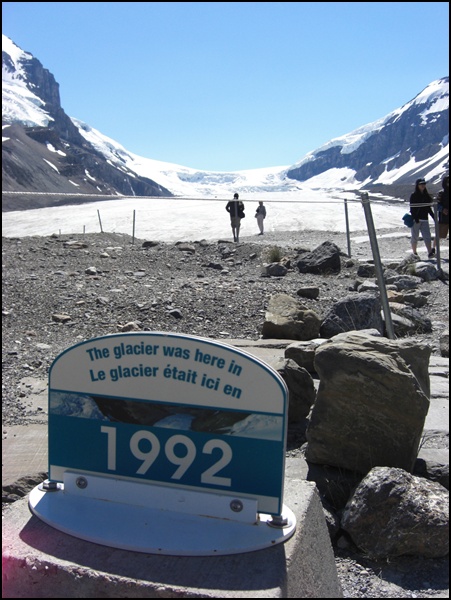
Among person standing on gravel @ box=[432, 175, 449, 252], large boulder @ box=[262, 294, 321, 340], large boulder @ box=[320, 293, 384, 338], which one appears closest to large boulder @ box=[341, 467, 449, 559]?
large boulder @ box=[320, 293, 384, 338]

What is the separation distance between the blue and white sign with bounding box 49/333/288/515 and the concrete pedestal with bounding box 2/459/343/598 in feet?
0.59

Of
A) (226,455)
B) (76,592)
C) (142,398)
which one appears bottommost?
(76,592)

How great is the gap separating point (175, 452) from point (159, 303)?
6.08 meters

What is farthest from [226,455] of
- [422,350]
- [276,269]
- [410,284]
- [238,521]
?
[276,269]

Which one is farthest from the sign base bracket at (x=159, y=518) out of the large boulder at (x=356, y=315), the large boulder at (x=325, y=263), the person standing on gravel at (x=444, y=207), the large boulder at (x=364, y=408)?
the person standing on gravel at (x=444, y=207)

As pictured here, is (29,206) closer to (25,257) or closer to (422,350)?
(25,257)

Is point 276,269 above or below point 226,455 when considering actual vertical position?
above

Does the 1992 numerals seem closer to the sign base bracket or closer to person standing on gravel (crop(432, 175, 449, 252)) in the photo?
the sign base bracket

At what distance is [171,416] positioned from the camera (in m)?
2.12

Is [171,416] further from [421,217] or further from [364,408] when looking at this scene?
[421,217]

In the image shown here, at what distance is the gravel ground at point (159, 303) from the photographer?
3.02m

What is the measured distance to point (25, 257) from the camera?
1251 centimetres

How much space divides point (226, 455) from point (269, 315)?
183 inches

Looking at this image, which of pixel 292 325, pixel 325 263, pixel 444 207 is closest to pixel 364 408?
pixel 292 325
